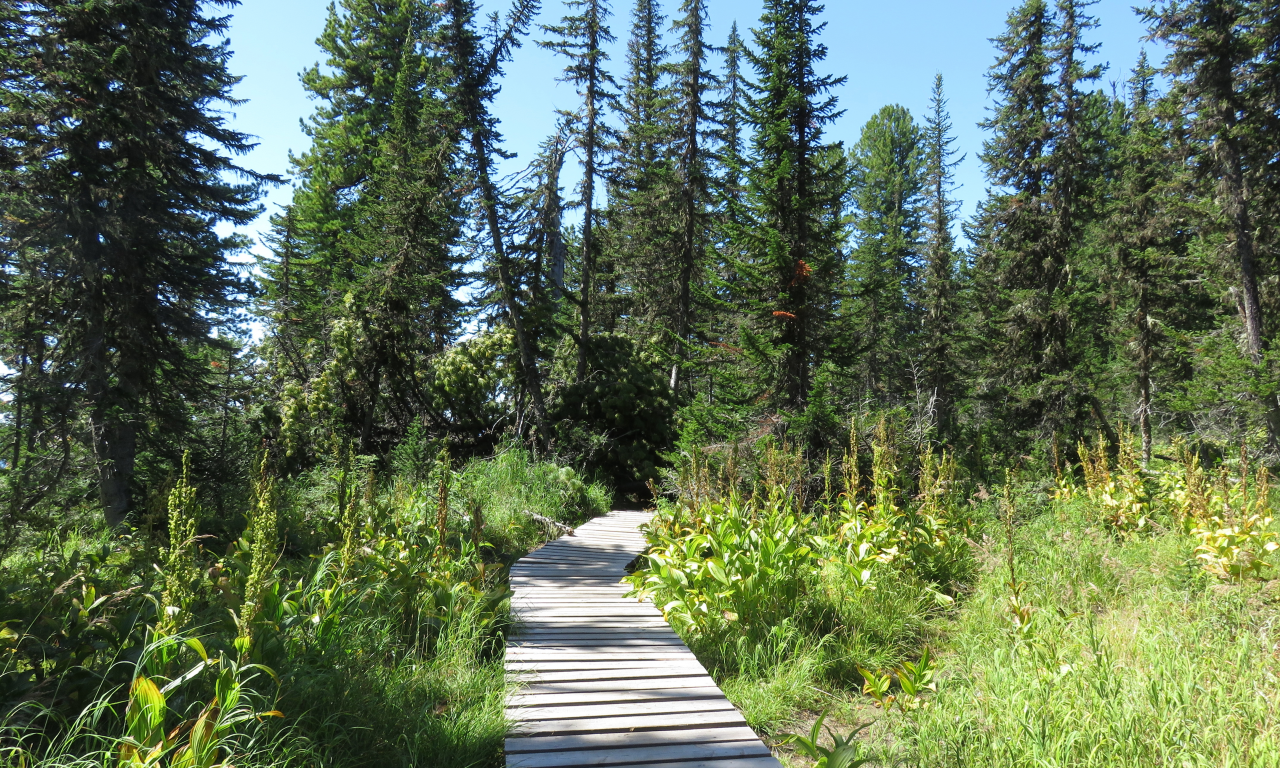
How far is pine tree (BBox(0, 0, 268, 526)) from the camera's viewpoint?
664 centimetres

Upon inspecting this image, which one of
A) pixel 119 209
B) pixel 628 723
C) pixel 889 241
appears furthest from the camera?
pixel 889 241

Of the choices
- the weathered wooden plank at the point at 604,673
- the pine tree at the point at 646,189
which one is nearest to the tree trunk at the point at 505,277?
the pine tree at the point at 646,189

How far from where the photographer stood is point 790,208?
8.61 metres

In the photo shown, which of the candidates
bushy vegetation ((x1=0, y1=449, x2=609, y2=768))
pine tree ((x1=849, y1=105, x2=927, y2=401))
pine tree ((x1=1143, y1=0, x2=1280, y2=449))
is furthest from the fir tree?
bushy vegetation ((x1=0, y1=449, x2=609, y2=768))

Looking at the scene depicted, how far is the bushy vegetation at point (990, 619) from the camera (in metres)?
3.06

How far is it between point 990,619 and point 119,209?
9.99 metres

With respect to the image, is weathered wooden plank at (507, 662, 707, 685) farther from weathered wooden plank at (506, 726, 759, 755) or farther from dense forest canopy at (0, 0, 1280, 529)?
dense forest canopy at (0, 0, 1280, 529)

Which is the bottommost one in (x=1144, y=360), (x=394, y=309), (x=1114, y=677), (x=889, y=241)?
(x=1114, y=677)

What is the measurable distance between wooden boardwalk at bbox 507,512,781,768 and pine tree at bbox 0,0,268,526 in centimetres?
505

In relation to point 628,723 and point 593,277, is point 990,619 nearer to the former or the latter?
point 628,723

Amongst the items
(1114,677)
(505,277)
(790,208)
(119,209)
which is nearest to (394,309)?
(505,277)

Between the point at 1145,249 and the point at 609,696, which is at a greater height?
the point at 1145,249

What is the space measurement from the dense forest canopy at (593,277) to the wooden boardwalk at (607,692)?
3.43 meters

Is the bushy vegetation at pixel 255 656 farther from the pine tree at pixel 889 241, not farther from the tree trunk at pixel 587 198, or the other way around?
the pine tree at pixel 889 241
